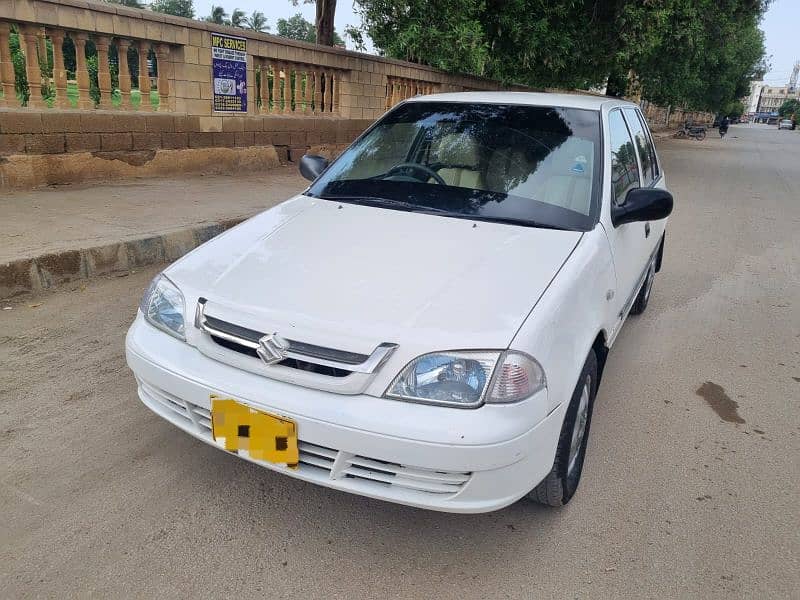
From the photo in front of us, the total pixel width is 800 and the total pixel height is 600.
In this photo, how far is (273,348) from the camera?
82.3 inches

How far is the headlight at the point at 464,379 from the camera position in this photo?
2.00 metres

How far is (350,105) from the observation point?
10.9 meters

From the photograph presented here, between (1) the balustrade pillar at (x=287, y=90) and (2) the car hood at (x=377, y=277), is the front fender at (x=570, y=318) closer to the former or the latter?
(2) the car hood at (x=377, y=277)

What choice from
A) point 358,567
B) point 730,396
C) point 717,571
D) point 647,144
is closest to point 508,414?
point 358,567

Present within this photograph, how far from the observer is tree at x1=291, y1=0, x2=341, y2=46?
11156 millimetres

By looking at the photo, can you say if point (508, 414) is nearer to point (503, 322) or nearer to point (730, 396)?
point (503, 322)

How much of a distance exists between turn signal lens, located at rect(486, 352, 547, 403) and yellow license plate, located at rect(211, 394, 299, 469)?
0.66 meters

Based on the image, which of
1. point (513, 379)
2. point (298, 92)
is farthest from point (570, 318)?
point (298, 92)

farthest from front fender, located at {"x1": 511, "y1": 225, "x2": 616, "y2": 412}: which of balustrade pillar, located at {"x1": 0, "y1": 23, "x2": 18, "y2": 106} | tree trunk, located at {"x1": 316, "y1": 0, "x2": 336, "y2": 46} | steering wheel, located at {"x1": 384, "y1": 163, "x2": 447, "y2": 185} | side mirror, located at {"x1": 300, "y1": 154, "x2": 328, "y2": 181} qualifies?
tree trunk, located at {"x1": 316, "y1": 0, "x2": 336, "y2": 46}

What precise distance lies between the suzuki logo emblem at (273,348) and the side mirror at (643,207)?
1.76m

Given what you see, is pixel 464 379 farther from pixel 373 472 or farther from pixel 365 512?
pixel 365 512

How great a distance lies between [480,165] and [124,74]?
567 cm

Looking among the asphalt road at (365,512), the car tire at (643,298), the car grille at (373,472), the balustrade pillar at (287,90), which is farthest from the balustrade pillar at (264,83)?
the car grille at (373,472)

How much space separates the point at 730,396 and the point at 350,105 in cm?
867
